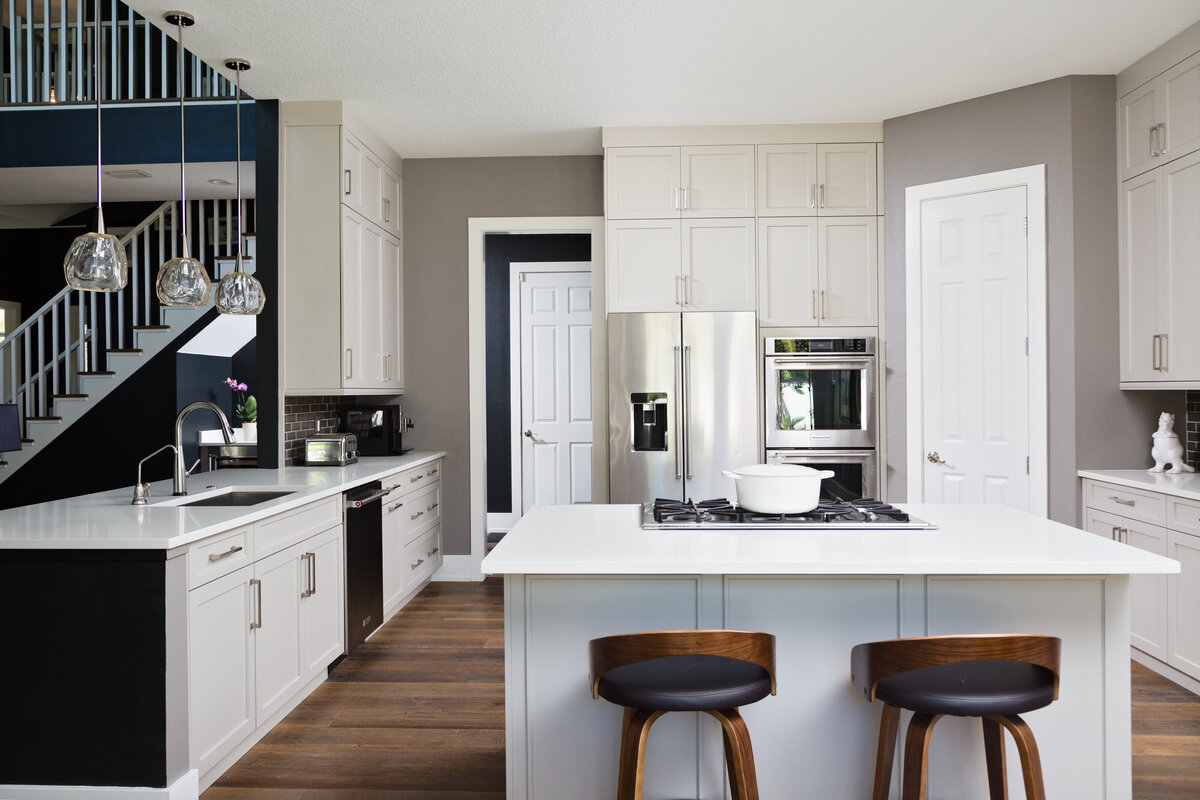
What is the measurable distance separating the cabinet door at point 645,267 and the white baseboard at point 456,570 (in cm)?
198

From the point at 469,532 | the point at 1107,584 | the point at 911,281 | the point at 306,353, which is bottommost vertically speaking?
the point at 469,532

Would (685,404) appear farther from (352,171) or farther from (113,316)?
(113,316)

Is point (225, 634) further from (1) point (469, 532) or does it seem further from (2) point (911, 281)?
(2) point (911, 281)

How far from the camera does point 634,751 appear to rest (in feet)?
5.90

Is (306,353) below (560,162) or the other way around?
below

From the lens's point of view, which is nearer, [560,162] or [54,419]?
[560,162]

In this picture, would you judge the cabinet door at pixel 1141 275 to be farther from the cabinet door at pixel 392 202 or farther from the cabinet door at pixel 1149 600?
the cabinet door at pixel 392 202

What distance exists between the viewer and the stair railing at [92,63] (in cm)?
482

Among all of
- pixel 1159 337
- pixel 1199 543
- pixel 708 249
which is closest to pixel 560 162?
pixel 708 249

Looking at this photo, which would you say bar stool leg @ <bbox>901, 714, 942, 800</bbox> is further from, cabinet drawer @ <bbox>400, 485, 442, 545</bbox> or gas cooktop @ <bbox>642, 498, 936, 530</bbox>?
cabinet drawer @ <bbox>400, 485, 442, 545</bbox>

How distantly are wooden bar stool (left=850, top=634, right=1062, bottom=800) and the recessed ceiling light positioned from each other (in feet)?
16.0

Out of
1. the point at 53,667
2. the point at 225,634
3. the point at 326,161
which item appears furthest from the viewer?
the point at 326,161

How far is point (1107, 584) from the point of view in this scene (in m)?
2.09

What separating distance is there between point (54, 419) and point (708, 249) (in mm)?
4874
